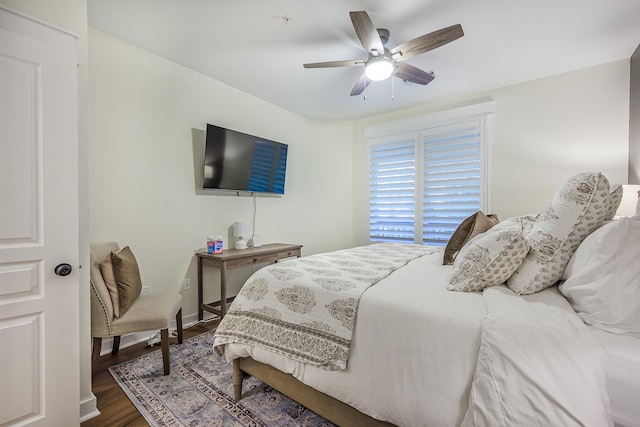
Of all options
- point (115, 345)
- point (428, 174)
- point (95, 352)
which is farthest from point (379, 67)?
point (115, 345)

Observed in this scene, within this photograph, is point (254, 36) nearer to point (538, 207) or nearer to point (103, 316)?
point (103, 316)

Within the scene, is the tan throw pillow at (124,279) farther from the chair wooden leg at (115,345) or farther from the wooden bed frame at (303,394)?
the wooden bed frame at (303,394)

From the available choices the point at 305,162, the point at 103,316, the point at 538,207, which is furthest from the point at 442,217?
the point at 103,316

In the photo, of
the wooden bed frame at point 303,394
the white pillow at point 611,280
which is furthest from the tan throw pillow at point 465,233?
the wooden bed frame at point 303,394

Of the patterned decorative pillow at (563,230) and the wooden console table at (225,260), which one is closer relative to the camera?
the patterned decorative pillow at (563,230)

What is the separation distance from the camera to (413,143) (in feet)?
13.4

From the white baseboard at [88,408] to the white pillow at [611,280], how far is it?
250 centimetres

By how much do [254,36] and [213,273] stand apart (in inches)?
95.0

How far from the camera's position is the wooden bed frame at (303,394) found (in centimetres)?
131

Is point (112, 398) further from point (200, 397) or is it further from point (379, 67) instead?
point (379, 67)

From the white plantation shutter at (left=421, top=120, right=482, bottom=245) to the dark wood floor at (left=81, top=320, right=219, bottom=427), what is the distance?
139 inches

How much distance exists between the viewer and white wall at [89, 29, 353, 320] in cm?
234

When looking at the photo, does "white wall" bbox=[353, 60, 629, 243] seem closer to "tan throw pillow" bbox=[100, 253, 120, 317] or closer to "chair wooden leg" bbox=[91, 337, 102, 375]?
"tan throw pillow" bbox=[100, 253, 120, 317]

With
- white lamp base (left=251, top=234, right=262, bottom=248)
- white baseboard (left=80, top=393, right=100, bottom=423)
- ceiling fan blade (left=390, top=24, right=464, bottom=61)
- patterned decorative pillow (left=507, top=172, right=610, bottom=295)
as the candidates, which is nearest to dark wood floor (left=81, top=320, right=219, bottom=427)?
white baseboard (left=80, top=393, right=100, bottom=423)
